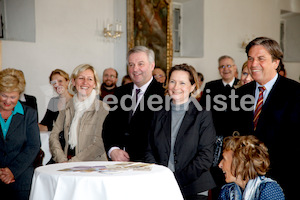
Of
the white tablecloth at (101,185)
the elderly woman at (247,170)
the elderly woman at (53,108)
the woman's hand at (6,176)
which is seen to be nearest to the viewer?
the white tablecloth at (101,185)

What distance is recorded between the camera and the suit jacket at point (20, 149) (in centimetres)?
363

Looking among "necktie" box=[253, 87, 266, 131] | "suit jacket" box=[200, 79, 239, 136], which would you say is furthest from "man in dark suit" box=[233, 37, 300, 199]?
"suit jacket" box=[200, 79, 239, 136]

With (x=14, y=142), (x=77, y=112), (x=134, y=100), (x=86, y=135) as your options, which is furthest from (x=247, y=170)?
(x=14, y=142)

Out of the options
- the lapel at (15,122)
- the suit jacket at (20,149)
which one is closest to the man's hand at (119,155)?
the suit jacket at (20,149)

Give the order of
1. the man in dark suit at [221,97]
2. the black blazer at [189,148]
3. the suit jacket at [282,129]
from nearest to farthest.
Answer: the suit jacket at [282,129] → the black blazer at [189,148] → the man in dark suit at [221,97]

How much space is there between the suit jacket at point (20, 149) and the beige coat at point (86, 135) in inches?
9.4

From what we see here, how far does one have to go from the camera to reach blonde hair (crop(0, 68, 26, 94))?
11.9ft

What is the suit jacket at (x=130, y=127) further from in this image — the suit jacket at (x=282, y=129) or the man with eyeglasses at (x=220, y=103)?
the suit jacket at (x=282, y=129)

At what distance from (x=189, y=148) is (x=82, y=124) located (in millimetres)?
1317

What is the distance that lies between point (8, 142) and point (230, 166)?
7.28 feet

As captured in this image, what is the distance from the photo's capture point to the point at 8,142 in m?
3.65

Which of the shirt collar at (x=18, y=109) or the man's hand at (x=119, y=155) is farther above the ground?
the shirt collar at (x=18, y=109)

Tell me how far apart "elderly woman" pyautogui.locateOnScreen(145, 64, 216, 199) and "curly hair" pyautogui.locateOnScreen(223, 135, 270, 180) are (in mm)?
323

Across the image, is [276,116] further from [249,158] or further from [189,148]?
[189,148]
